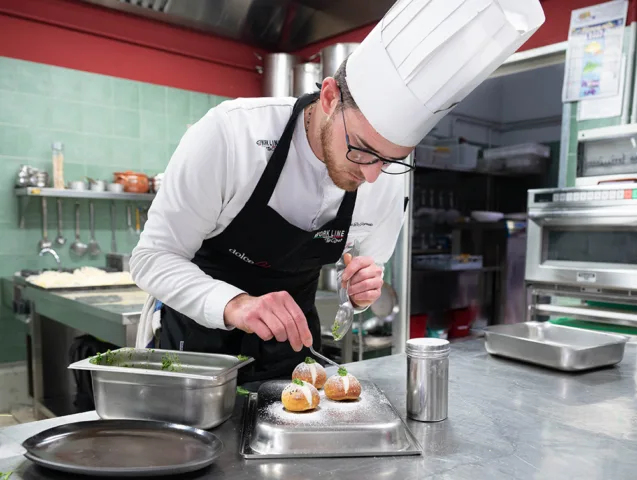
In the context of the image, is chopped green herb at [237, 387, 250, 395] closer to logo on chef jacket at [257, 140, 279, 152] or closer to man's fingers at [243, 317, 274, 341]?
man's fingers at [243, 317, 274, 341]

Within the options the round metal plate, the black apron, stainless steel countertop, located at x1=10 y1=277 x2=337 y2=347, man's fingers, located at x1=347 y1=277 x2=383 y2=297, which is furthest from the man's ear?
stainless steel countertop, located at x1=10 y1=277 x2=337 y2=347

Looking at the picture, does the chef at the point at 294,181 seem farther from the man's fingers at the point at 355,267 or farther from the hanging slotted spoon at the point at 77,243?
the hanging slotted spoon at the point at 77,243

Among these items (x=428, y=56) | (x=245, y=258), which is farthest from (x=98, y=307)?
(x=428, y=56)

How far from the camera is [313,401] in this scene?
114 cm

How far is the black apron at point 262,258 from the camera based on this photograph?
5.08 feet

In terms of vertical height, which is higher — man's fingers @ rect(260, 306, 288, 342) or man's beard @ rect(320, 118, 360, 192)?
man's beard @ rect(320, 118, 360, 192)

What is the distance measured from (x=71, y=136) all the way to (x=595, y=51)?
3.68m

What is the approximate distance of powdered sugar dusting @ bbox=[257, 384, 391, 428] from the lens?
3.49ft

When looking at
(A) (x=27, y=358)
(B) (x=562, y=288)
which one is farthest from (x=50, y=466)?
(A) (x=27, y=358)

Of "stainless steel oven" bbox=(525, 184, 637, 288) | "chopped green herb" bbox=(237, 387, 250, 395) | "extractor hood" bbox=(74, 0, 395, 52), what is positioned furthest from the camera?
"extractor hood" bbox=(74, 0, 395, 52)

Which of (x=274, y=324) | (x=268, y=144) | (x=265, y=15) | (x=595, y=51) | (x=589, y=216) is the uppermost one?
(x=265, y=15)

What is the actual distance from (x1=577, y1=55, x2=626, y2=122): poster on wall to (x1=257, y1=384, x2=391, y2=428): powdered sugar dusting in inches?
105

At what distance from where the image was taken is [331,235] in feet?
5.42

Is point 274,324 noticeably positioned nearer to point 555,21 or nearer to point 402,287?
point 402,287
